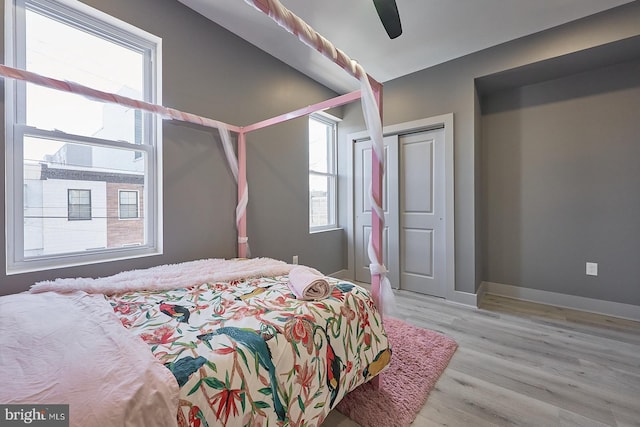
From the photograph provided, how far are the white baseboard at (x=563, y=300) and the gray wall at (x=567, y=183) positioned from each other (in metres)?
0.06

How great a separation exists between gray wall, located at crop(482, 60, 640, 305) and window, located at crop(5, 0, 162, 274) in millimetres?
3605

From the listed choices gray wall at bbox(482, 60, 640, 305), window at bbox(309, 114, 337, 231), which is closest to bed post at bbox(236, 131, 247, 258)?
window at bbox(309, 114, 337, 231)

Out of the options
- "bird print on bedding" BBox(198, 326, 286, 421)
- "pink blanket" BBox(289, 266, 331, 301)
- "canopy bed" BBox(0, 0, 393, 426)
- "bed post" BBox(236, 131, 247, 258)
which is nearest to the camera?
"canopy bed" BBox(0, 0, 393, 426)

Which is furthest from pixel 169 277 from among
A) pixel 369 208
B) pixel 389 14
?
pixel 369 208

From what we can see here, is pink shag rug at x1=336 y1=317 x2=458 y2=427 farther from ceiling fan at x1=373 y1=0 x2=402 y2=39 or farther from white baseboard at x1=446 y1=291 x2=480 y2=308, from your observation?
ceiling fan at x1=373 y1=0 x2=402 y2=39

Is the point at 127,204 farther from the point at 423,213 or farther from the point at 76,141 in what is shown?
the point at 423,213

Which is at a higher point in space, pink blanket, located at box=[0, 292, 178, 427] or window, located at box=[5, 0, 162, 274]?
window, located at box=[5, 0, 162, 274]

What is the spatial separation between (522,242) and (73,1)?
4.44m

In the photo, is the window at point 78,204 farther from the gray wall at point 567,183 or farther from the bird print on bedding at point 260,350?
the gray wall at point 567,183

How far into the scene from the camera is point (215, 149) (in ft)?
7.79

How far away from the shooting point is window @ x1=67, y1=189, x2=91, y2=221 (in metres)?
1.73

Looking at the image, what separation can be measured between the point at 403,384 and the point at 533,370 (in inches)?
36.1

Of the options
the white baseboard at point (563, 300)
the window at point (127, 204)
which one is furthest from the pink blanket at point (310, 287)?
the white baseboard at point (563, 300)

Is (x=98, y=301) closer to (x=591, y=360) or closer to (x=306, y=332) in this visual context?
(x=306, y=332)
